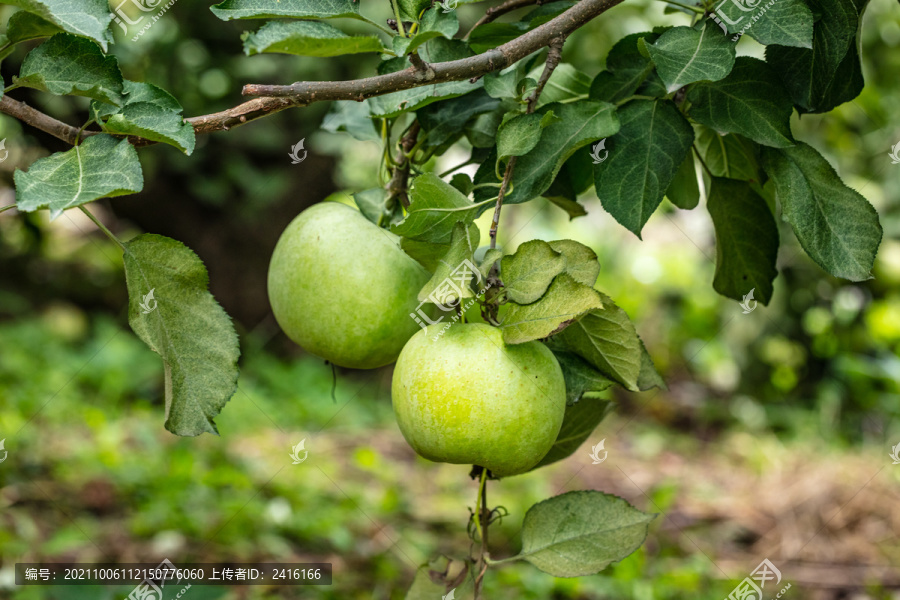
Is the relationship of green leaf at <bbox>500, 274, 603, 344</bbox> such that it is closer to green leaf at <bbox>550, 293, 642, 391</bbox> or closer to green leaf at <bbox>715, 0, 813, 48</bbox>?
green leaf at <bbox>550, 293, 642, 391</bbox>

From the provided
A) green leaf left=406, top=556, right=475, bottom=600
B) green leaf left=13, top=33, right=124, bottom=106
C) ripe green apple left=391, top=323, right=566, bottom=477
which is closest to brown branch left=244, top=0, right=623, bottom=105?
green leaf left=13, top=33, right=124, bottom=106

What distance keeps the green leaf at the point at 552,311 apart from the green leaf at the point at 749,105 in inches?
9.7

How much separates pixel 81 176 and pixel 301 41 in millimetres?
234

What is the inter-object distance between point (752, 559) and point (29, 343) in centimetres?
306

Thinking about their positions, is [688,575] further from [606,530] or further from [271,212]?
[271,212]

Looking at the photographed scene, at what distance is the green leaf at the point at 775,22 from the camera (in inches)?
25.7

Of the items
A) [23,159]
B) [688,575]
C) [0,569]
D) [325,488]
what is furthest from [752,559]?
[23,159]

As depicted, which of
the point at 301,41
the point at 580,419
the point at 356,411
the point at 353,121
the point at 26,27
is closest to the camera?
the point at 301,41

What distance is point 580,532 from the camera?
0.78 meters

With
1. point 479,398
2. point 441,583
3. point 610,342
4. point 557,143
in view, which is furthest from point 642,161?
point 441,583

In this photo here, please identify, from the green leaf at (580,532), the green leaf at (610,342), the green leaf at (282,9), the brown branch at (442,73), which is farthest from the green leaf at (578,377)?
the green leaf at (282,9)

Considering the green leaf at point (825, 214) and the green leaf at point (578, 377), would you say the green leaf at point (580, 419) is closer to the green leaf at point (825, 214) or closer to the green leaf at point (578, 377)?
the green leaf at point (578, 377)

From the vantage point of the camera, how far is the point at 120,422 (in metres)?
2.58

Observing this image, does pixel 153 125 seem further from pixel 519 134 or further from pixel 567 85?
pixel 567 85
